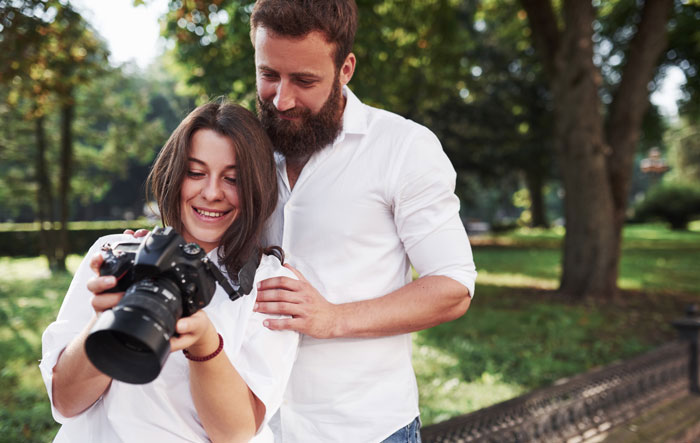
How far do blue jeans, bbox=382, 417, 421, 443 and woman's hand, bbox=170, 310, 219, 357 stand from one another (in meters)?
0.90

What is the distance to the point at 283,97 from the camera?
85.9 inches

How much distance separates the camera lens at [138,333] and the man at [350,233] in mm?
670

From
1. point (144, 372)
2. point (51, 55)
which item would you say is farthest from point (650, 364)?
point (51, 55)

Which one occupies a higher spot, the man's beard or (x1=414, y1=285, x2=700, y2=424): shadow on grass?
the man's beard

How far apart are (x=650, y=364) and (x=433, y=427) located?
355 centimetres

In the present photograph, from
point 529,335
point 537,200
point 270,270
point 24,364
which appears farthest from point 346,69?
point 537,200

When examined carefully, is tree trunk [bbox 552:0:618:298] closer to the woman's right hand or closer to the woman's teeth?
the woman's teeth

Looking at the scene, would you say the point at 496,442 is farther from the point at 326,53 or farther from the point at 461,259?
the point at 326,53

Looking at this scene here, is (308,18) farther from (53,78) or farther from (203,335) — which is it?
(53,78)

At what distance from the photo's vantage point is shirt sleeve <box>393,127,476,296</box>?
2037 mm

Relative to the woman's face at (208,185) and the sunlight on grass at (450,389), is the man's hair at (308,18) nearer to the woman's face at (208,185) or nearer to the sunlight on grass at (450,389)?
the woman's face at (208,185)

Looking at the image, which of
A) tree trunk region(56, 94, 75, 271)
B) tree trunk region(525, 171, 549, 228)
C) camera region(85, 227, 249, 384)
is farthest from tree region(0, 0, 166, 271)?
tree trunk region(525, 171, 549, 228)

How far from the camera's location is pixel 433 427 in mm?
3697

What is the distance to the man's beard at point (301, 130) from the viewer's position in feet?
7.22
